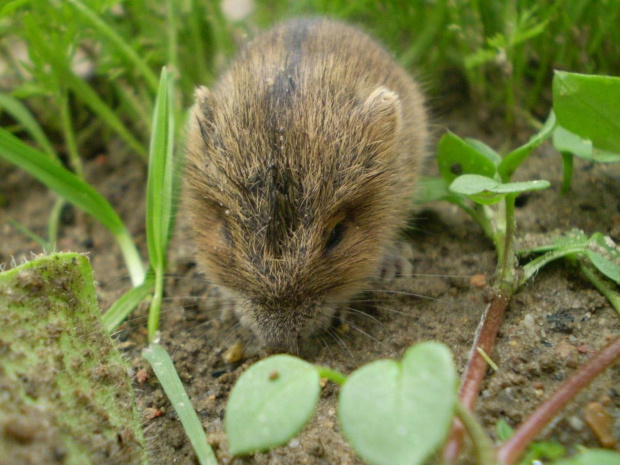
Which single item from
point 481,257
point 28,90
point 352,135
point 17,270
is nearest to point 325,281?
point 352,135

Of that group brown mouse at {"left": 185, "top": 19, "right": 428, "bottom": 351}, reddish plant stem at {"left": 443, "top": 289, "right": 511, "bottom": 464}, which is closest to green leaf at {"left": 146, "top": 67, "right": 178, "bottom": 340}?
brown mouse at {"left": 185, "top": 19, "right": 428, "bottom": 351}

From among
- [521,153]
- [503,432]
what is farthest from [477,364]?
[521,153]

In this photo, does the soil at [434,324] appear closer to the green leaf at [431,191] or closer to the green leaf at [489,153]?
the green leaf at [431,191]

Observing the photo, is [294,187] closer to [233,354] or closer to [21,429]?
[233,354]

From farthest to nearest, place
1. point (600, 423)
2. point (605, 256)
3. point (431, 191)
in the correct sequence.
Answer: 1. point (431, 191)
2. point (605, 256)
3. point (600, 423)

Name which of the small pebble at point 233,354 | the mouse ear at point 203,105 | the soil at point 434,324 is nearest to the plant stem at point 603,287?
the soil at point 434,324

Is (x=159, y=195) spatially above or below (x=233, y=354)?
above

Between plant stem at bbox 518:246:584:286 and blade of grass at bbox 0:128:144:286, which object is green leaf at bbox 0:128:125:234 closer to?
blade of grass at bbox 0:128:144:286
